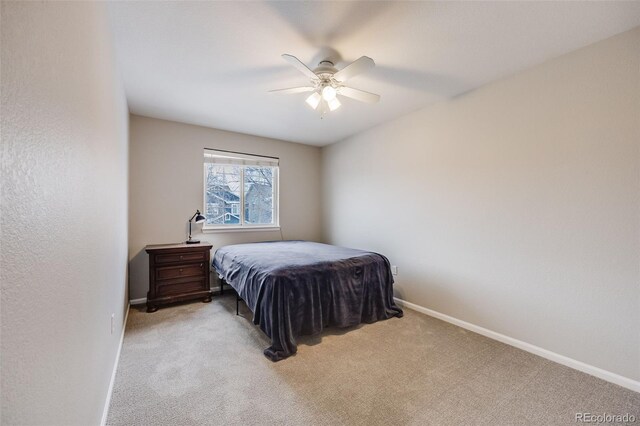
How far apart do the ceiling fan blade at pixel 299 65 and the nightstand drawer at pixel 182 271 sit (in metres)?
2.63

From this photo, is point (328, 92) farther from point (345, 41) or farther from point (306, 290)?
point (306, 290)

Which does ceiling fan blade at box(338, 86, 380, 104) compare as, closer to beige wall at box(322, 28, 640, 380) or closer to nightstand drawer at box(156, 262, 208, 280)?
beige wall at box(322, 28, 640, 380)

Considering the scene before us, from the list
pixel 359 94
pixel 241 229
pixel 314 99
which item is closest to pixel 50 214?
pixel 314 99

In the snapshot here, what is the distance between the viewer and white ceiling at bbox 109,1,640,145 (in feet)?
5.55

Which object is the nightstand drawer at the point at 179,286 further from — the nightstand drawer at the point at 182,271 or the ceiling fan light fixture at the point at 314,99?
the ceiling fan light fixture at the point at 314,99

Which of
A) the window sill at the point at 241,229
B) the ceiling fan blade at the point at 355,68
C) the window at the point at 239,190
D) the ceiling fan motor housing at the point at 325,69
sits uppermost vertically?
the ceiling fan motor housing at the point at 325,69

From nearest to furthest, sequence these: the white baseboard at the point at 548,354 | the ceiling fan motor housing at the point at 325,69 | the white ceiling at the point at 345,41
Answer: the white ceiling at the point at 345,41, the white baseboard at the point at 548,354, the ceiling fan motor housing at the point at 325,69

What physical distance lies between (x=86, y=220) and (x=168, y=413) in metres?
1.23

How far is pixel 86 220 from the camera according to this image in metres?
1.11

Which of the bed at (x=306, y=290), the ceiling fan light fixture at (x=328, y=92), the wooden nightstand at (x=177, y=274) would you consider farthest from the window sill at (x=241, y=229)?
the ceiling fan light fixture at (x=328, y=92)

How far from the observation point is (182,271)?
3.31m

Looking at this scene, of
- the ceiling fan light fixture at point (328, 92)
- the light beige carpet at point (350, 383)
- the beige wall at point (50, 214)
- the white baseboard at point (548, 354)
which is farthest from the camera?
the ceiling fan light fixture at point (328, 92)

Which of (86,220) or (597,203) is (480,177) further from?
(86,220)

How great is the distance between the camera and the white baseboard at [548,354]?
1.84 metres
